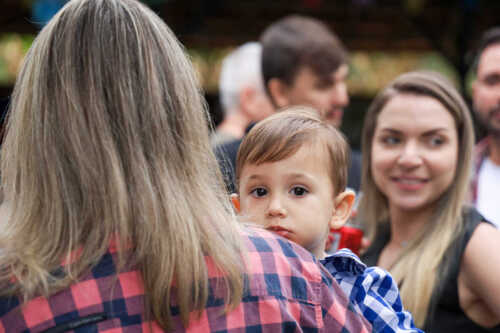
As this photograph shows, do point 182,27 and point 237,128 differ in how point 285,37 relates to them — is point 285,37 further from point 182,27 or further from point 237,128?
point 182,27

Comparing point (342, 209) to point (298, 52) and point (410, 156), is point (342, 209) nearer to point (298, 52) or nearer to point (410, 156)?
point (410, 156)

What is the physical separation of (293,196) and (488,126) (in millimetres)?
1951

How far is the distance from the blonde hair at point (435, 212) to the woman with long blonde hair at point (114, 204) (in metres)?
0.94

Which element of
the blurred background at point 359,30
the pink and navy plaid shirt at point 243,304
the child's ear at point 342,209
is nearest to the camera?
the pink and navy plaid shirt at point 243,304

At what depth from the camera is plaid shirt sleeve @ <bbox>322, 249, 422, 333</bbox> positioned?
58.6 inches

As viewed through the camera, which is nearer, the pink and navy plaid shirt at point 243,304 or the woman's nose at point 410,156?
the pink and navy plaid shirt at point 243,304

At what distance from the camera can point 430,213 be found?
7.69 ft

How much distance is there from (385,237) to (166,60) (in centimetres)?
158

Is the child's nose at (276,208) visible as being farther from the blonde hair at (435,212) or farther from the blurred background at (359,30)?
the blurred background at (359,30)

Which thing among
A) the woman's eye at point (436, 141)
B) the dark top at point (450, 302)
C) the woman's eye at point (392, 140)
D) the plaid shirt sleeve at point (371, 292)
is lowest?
the dark top at point (450, 302)

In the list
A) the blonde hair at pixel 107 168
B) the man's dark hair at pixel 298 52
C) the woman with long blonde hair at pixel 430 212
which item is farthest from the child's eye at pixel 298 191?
the man's dark hair at pixel 298 52

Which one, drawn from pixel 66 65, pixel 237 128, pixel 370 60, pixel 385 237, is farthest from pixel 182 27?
pixel 66 65

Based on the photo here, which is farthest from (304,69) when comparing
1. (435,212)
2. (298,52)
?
(435,212)

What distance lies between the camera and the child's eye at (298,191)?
1.63 m
